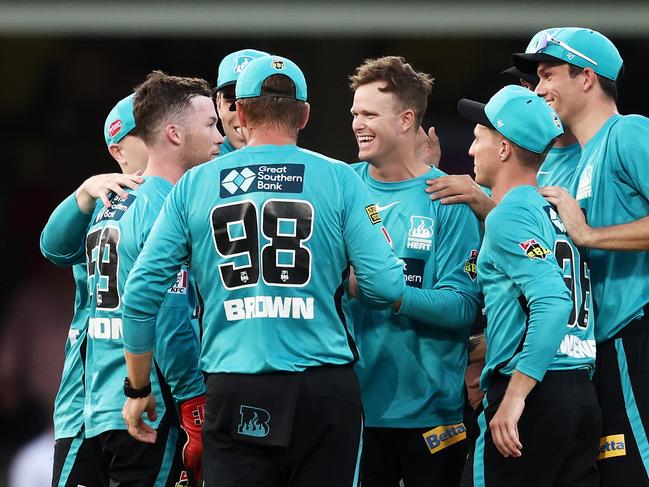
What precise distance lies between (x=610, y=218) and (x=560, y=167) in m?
0.50

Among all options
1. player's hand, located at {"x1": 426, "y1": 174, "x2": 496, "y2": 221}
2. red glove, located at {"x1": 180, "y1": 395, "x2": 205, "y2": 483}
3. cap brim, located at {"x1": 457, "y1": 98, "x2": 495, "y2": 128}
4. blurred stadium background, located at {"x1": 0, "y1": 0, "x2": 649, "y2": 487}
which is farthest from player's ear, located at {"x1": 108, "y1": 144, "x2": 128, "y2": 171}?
blurred stadium background, located at {"x1": 0, "y1": 0, "x2": 649, "y2": 487}

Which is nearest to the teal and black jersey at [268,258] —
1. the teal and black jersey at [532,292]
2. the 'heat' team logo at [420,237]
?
the teal and black jersey at [532,292]

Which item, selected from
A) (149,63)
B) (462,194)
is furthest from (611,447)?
(149,63)

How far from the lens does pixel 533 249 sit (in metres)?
3.86

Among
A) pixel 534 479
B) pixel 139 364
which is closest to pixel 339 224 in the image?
pixel 139 364

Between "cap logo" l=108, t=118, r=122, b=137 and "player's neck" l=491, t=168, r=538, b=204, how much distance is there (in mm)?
1538

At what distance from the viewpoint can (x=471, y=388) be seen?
4.82 metres

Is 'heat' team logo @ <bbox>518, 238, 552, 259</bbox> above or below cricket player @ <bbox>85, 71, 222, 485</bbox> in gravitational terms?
above

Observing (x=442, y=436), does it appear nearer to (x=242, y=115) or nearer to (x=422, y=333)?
(x=422, y=333)

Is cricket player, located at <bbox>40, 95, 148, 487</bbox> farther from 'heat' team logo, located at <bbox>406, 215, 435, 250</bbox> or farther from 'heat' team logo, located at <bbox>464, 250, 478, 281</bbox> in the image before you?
'heat' team logo, located at <bbox>464, 250, 478, 281</bbox>

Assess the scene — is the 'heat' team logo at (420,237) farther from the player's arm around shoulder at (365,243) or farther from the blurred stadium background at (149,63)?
the blurred stadium background at (149,63)

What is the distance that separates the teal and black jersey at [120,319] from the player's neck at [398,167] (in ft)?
3.12

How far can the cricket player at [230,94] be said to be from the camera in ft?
16.4

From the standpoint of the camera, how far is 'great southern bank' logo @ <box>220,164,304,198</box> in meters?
3.76
